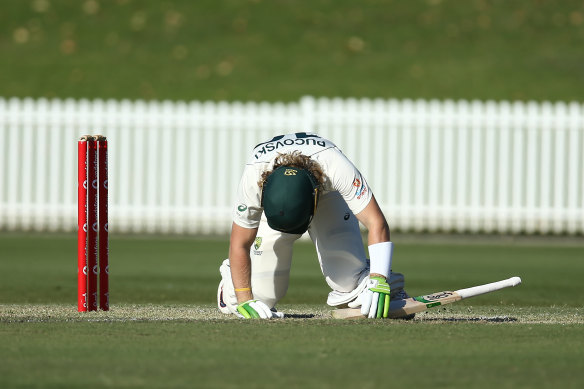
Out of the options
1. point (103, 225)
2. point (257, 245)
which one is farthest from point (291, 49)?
point (103, 225)

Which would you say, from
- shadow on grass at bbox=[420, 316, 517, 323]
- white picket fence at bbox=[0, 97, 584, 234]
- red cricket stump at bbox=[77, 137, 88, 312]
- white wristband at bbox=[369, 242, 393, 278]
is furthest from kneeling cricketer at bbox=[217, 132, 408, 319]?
white picket fence at bbox=[0, 97, 584, 234]

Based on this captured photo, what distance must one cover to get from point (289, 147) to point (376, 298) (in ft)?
3.13

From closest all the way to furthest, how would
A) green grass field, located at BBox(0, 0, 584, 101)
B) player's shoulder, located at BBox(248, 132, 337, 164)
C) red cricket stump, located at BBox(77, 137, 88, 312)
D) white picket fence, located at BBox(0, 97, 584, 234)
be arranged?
player's shoulder, located at BBox(248, 132, 337, 164) < red cricket stump, located at BBox(77, 137, 88, 312) < white picket fence, located at BBox(0, 97, 584, 234) < green grass field, located at BBox(0, 0, 584, 101)

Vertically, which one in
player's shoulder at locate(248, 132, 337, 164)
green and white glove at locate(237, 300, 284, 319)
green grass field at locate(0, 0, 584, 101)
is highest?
green grass field at locate(0, 0, 584, 101)

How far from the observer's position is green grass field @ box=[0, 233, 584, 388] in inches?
150

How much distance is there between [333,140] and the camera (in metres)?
13.2

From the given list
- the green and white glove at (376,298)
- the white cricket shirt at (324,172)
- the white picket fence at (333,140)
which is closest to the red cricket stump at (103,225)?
the white cricket shirt at (324,172)

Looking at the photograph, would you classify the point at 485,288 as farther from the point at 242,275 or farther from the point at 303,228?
the point at 242,275

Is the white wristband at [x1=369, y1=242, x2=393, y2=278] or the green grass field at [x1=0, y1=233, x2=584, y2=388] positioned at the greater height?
the white wristband at [x1=369, y1=242, x2=393, y2=278]

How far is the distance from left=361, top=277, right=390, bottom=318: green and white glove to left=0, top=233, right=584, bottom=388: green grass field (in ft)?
0.34

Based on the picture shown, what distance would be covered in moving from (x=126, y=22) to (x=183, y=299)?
56.9 feet

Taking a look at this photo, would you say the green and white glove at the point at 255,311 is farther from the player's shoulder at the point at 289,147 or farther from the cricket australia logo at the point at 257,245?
the player's shoulder at the point at 289,147

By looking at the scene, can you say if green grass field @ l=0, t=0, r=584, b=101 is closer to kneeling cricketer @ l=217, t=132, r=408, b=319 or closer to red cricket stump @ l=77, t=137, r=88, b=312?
kneeling cricketer @ l=217, t=132, r=408, b=319

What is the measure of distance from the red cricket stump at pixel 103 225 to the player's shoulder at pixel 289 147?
0.92 m
